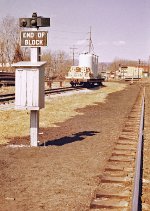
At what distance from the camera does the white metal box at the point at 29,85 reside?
788 cm

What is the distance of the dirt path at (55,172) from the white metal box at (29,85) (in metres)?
1.03

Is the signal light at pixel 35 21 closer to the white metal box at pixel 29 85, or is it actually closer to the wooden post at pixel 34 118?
the wooden post at pixel 34 118

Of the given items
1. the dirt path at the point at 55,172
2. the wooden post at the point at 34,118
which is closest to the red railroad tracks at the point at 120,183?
the dirt path at the point at 55,172

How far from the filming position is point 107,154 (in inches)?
298

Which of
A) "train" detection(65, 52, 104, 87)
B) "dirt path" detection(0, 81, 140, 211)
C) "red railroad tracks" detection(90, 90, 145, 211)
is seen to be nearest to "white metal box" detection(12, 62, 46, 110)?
"dirt path" detection(0, 81, 140, 211)

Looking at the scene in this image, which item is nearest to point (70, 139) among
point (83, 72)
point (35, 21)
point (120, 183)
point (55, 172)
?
point (35, 21)

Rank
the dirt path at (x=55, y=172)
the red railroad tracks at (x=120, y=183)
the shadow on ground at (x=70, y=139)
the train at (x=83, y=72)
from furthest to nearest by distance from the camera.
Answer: the train at (x=83, y=72) < the shadow on ground at (x=70, y=139) < the dirt path at (x=55, y=172) < the red railroad tracks at (x=120, y=183)

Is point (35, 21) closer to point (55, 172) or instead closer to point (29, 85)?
point (29, 85)

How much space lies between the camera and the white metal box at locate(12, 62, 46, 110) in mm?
7879

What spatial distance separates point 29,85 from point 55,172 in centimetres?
259

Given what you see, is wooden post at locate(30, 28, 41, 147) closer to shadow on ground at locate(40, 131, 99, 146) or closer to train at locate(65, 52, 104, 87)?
shadow on ground at locate(40, 131, 99, 146)

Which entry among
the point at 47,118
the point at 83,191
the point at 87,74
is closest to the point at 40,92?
the point at 83,191

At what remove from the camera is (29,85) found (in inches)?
312

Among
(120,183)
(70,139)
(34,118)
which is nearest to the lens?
(120,183)
